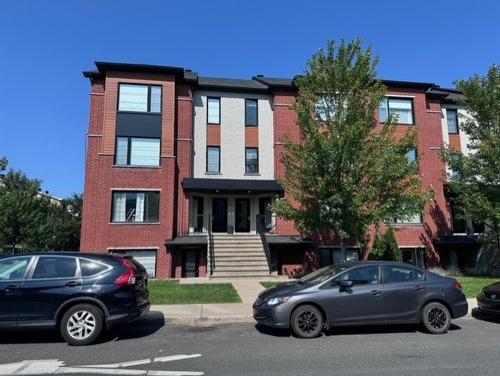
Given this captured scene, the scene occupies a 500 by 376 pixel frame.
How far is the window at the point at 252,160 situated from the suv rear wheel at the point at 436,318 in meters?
14.8

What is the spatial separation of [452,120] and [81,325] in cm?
2368

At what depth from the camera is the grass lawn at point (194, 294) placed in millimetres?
11945

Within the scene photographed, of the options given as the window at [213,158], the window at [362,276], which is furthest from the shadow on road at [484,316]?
the window at [213,158]

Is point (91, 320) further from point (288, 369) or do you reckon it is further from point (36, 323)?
point (288, 369)

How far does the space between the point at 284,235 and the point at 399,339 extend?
13038mm

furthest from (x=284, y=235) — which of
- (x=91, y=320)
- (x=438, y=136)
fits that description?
(x=91, y=320)

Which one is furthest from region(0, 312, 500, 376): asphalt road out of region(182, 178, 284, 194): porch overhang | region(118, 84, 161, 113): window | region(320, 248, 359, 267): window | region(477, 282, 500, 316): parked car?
region(118, 84, 161, 113): window

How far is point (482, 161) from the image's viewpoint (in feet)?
66.0

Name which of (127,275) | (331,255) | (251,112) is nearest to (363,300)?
(127,275)

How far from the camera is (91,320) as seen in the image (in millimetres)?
7621

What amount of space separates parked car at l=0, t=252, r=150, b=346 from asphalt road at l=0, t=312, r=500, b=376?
0.41 metres

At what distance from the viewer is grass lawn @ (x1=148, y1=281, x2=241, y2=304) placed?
1195cm

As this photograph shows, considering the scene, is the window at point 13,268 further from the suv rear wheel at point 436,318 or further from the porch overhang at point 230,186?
the porch overhang at point 230,186

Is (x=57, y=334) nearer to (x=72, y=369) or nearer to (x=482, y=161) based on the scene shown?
(x=72, y=369)
